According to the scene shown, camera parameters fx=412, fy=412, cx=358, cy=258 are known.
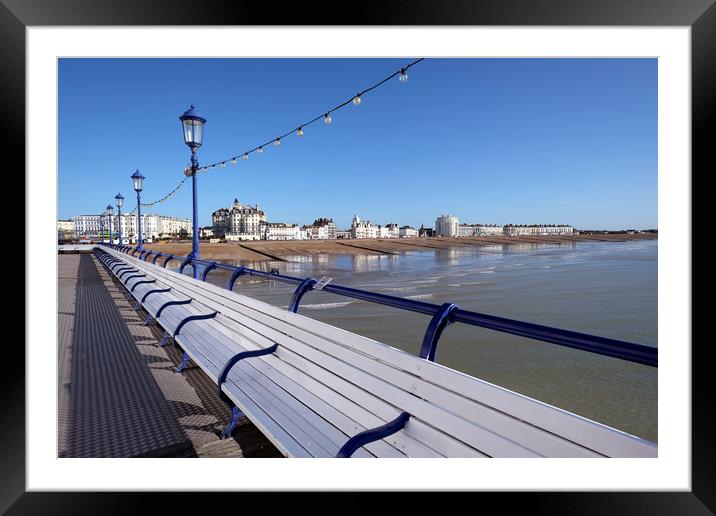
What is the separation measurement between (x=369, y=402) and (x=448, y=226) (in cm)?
10451

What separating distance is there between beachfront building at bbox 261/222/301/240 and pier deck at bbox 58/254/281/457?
10486cm

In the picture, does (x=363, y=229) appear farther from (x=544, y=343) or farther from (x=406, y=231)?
(x=544, y=343)

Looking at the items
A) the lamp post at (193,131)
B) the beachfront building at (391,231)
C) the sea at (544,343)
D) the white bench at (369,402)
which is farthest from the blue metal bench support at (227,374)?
the beachfront building at (391,231)

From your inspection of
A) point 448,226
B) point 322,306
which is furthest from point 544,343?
point 448,226

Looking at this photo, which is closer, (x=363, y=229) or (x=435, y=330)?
(x=435, y=330)

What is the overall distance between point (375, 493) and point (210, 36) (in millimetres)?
2325

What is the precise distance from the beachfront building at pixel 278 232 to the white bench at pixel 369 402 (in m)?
107

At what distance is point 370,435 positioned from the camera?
60.7 inches

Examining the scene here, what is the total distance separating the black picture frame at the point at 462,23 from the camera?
1.76 meters

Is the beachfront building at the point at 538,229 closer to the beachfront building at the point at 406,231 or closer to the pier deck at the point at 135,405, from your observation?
the beachfront building at the point at 406,231

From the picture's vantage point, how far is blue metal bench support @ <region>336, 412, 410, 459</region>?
4.94ft

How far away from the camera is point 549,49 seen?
227 centimetres
